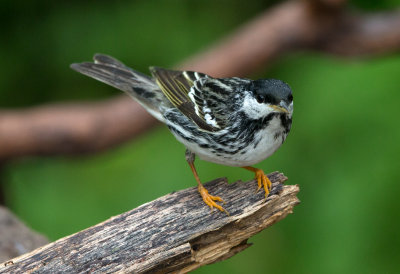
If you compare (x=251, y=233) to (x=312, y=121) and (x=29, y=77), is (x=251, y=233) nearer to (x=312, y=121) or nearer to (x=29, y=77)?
(x=312, y=121)

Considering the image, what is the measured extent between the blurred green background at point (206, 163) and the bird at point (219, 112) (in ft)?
5.53

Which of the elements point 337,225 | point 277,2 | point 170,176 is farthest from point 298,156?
point 277,2

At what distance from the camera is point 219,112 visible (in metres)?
4.03

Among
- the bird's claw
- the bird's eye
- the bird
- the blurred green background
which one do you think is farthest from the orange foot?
the blurred green background

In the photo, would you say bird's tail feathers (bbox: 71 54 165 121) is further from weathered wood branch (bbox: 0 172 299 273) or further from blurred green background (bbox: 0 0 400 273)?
blurred green background (bbox: 0 0 400 273)

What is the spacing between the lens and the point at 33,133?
229 inches

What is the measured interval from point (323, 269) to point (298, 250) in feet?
1.11

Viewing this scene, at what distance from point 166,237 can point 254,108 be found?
3.22ft

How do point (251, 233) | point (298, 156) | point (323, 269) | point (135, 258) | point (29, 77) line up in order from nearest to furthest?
point (135, 258)
point (251, 233)
point (323, 269)
point (298, 156)
point (29, 77)

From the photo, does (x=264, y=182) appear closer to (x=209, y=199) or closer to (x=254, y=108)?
(x=209, y=199)

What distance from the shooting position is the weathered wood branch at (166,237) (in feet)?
10.9

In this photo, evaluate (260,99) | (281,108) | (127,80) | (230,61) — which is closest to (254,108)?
(260,99)

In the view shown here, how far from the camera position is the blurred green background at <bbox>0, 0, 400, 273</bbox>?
5.67m

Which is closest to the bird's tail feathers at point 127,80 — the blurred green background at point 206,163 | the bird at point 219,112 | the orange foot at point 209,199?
the bird at point 219,112
